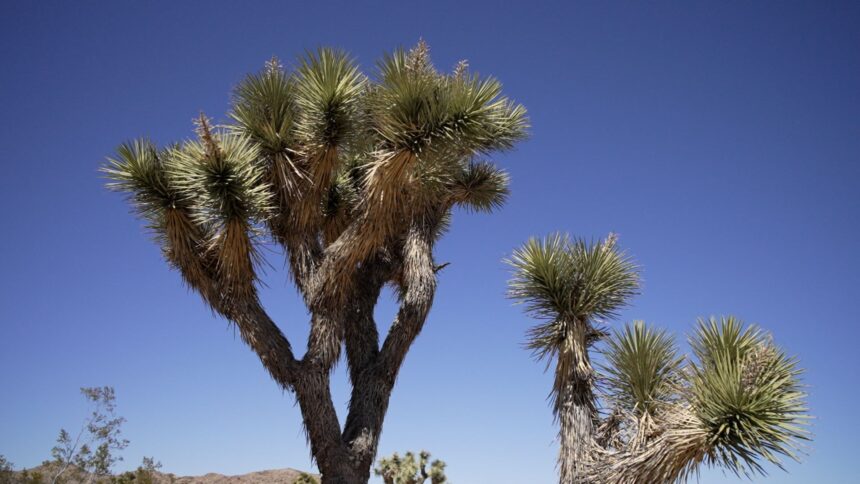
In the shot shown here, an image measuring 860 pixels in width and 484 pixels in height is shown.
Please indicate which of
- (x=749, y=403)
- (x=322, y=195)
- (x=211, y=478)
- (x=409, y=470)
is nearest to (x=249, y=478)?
(x=211, y=478)

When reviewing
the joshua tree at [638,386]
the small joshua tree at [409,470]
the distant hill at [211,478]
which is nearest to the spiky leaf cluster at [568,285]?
the joshua tree at [638,386]

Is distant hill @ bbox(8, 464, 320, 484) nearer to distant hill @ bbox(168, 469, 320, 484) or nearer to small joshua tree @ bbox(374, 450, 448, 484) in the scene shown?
distant hill @ bbox(168, 469, 320, 484)

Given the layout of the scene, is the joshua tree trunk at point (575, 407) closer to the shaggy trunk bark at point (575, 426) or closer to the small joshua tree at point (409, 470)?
the shaggy trunk bark at point (575, 426)

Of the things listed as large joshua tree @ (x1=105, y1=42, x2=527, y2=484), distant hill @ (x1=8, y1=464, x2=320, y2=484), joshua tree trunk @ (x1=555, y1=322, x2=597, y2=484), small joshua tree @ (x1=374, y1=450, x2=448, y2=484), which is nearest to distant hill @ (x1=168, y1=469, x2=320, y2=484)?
distant hill @ (x1=8, y1=464, x2=320, y2=484)

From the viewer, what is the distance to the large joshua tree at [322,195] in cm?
801

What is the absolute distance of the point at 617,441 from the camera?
6848mm

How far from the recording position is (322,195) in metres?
9.16

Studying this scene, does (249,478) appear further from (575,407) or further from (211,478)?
(575,407)

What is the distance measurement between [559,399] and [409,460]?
8.27m

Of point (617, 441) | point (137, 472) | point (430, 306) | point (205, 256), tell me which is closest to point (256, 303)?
point (205, 256)

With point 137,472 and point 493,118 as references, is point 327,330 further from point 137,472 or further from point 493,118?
point 137,472

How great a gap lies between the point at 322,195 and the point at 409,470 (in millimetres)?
7913

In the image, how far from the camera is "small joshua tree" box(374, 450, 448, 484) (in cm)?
1447

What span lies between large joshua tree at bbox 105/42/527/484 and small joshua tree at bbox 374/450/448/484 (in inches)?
240
